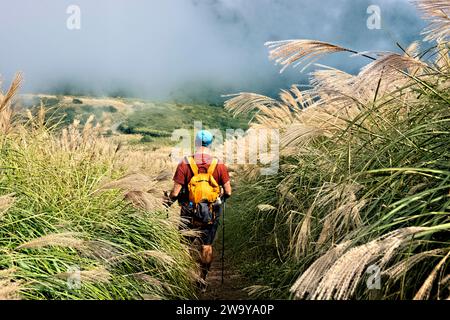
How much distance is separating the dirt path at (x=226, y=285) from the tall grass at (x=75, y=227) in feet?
1.43

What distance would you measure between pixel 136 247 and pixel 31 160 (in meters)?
1.17

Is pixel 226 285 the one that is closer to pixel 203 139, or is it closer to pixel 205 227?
pixel 205 227

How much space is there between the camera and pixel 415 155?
11.9 feet

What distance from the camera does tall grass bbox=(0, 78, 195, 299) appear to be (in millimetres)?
3287

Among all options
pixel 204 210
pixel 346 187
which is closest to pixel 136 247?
pixel 204 210

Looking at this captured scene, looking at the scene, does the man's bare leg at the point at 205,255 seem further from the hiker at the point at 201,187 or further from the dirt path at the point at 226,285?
the dirt path at the point at 226,285

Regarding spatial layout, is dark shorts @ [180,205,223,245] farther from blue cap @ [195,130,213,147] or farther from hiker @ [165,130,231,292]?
blue cap @ [195,130,213,147]

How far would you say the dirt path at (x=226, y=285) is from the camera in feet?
18.9

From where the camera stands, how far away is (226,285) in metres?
6.34

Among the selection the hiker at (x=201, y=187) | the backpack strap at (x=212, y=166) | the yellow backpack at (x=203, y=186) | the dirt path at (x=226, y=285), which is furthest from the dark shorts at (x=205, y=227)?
the dirt path at (x=226, y=285)

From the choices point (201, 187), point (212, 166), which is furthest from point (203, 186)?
point (212, 166)

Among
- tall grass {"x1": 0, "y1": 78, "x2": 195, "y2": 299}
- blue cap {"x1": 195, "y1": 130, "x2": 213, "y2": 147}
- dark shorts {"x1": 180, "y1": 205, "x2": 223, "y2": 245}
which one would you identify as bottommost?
dark shorts {"x1": 180, "y1": 205, "x2": 223, "y2": 245}

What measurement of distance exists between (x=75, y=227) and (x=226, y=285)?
262 centimetres

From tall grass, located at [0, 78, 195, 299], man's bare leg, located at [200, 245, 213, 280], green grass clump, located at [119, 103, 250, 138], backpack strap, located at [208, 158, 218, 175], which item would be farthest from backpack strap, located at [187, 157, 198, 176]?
green grass clump, located at [119, 103, 250, 138]
